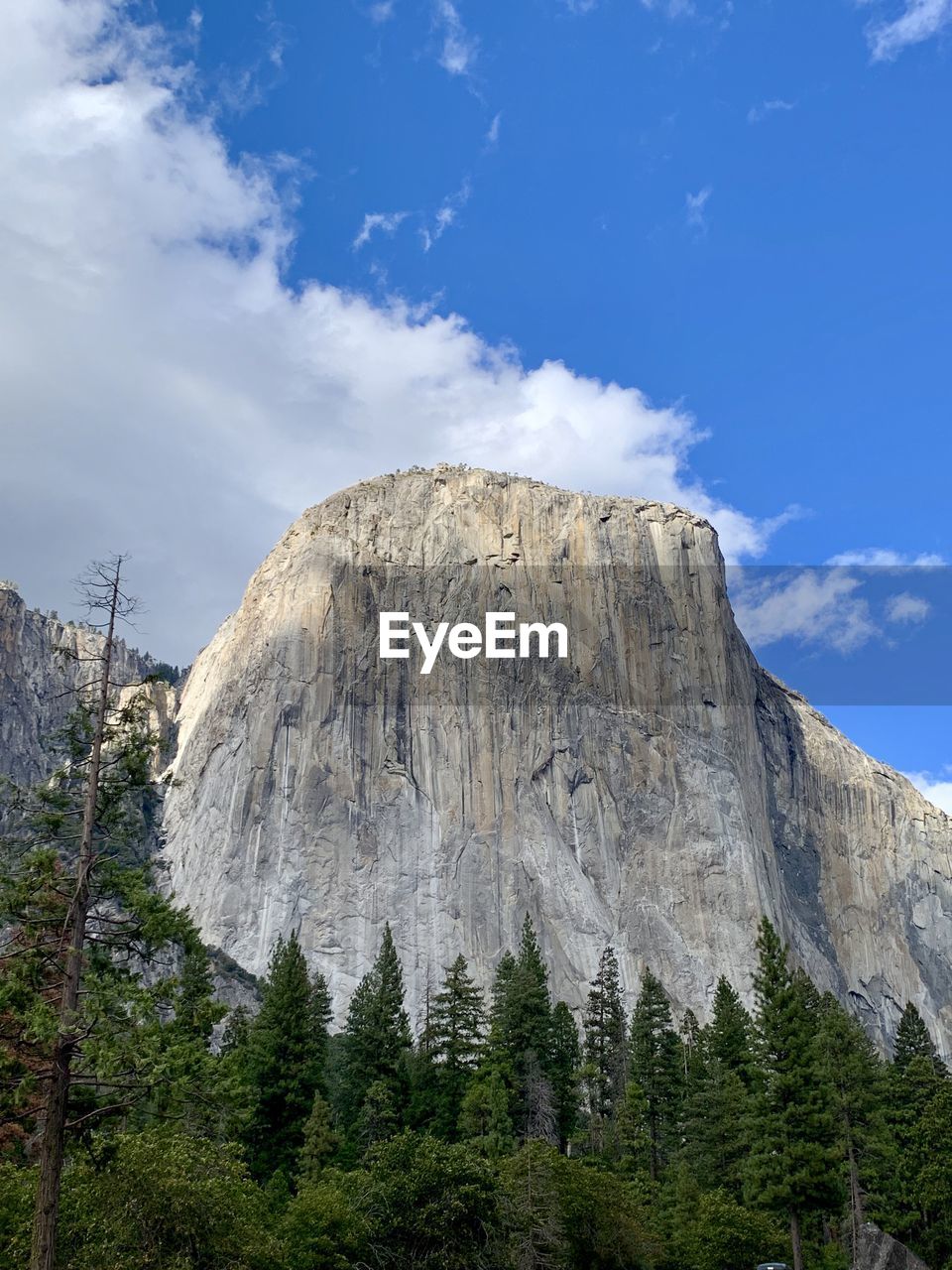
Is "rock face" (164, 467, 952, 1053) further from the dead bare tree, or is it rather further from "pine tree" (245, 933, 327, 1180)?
the dead bare tree

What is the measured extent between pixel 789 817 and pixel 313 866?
5187 cm

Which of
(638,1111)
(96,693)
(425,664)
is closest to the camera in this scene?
(96,693)

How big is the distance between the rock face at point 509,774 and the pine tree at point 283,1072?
148 ft

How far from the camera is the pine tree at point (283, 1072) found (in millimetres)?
44156

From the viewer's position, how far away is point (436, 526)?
113500 millimetres

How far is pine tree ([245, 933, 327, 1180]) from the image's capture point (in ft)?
145

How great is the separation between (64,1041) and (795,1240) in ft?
104

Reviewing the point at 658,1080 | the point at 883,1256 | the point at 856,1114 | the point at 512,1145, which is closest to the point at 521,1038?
the point at 512,1145

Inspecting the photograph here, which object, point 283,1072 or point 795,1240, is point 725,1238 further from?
point 283,1072

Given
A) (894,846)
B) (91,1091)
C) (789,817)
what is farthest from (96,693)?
(894,846)

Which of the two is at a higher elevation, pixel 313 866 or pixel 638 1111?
pixel 313 866

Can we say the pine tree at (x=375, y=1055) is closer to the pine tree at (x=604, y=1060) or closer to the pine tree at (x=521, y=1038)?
the pine tree at (x=521, y=1038)

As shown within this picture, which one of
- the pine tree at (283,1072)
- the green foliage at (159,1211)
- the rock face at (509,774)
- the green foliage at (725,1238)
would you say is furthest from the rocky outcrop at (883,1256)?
the rock face at (509,774)

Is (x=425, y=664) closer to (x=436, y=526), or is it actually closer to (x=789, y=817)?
(x=436, y=526)
